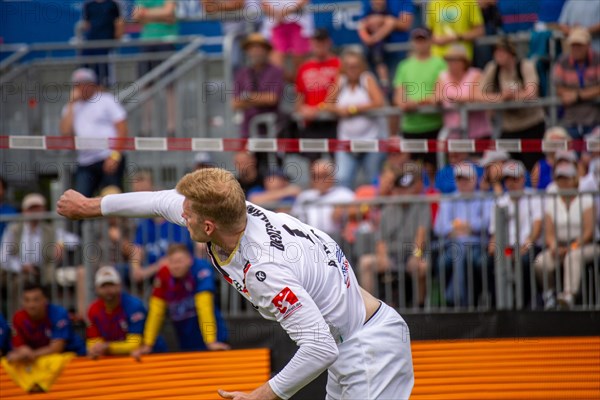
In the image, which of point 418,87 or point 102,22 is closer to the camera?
point 418,87

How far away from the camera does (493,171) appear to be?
36.4ft

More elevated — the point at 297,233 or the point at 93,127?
the point at 93,127

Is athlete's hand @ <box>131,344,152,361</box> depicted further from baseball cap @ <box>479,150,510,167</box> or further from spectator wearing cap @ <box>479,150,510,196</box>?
baseball cap @ <box>479,150,510,167</box>

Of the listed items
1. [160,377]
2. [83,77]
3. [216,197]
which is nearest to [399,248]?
[160,377]

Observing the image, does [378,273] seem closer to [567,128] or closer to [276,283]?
[567,128]

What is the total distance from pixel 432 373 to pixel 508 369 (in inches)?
24.4

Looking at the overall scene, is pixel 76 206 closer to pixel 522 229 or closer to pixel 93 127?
pixel 522 229

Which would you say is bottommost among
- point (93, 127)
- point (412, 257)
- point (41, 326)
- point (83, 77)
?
point (41, 326)

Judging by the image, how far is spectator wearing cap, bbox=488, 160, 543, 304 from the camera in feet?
33.5

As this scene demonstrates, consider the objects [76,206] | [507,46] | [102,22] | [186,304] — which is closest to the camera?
[76,206]

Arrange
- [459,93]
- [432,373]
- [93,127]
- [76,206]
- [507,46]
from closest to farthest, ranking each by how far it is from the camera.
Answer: [76,206] < [432,373] < [507,46] < [459,93] < [93,127]

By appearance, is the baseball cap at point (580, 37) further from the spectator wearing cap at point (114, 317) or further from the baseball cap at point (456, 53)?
the spectator wearing cap at point (114, 317)

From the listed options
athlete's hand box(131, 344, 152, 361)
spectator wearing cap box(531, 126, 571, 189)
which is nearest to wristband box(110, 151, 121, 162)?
athlete's hand box(131, 344, 152, 361)

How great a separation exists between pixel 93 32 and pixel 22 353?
257 inches
